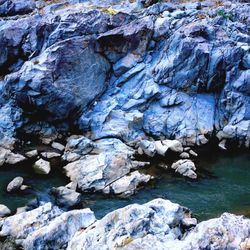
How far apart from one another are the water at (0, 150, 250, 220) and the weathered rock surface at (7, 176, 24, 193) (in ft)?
1.56

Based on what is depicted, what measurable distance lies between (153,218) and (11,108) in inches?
882

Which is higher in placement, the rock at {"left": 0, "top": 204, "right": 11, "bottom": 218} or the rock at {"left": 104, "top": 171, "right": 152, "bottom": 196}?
the rock at {"left": 0, "top": 204, "right": 11, "bottom": 218}

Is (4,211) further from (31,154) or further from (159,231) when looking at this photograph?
(159,231)

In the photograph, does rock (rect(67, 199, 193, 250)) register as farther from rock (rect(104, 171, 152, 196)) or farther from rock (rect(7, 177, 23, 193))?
rock (rect(7, 177, 23, 193))

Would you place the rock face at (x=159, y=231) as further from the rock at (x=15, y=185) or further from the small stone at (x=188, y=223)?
the rock at (x=15, y=185)

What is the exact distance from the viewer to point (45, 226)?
746 inches

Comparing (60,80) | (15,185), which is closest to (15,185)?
(15,185)

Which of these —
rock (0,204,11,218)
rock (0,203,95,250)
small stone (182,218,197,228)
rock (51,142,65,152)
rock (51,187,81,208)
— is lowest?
rock (51,142,65,152)

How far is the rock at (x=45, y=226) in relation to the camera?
698 inches

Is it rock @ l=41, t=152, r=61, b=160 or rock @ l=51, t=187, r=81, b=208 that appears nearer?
rock @ l=51, t=187, r=81, b=208

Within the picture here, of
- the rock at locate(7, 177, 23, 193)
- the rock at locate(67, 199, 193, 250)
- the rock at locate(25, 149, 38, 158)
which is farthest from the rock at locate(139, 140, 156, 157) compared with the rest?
the rock at locate(67, 199, 193, 250)

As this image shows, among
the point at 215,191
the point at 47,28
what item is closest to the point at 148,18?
the point at 47,28

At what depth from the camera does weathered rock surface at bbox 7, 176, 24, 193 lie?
84.1 ft

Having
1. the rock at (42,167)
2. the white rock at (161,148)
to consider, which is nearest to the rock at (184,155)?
the white rock at (161,148)
